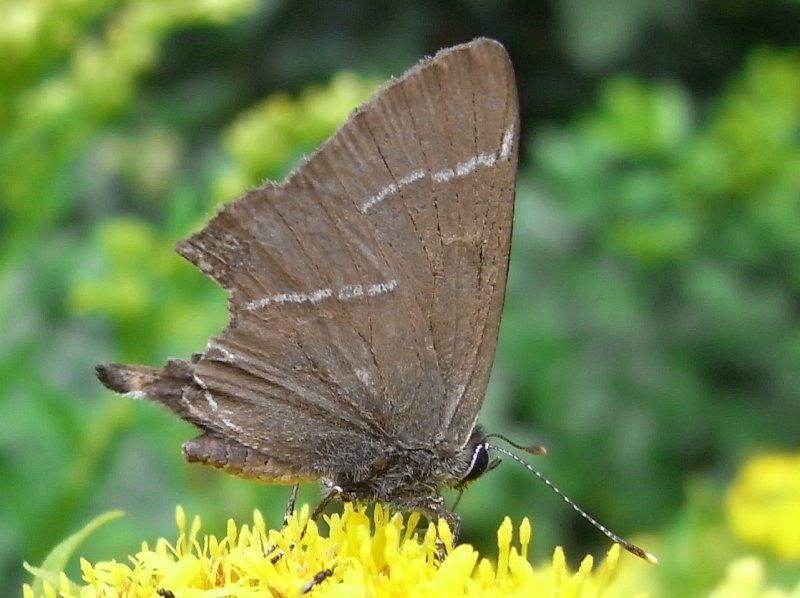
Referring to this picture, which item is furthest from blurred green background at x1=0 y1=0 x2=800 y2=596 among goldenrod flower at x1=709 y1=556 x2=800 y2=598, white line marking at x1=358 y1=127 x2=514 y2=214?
white line marking at x1=358 y1=127 x2=514 y2=214

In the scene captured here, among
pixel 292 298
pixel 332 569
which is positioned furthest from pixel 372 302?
pixel 332 569

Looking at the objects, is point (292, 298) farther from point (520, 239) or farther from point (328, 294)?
point (520, 239)

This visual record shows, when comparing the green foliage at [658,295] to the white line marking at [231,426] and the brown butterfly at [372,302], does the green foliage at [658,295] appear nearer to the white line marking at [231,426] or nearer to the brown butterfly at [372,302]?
the brown butterfly at [372,302]

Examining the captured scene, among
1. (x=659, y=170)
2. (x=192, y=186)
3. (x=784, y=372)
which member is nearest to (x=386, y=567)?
(x=659, y=170)

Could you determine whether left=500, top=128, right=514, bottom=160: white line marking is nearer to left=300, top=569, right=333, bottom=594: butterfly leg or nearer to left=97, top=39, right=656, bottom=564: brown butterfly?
left=97, top=39, right=656, bottom=564: brown butterfly

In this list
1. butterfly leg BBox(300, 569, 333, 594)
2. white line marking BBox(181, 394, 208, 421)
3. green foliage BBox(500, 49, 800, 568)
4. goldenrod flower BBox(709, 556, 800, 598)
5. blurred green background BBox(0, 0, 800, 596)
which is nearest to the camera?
butterfly leg BBox(300, 569, 333, 594)

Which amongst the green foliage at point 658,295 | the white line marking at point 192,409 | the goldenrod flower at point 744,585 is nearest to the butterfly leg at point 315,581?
the white line marking at point 192,409
